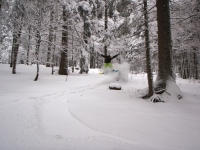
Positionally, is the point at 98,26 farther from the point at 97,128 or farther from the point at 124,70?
the point at 97,128

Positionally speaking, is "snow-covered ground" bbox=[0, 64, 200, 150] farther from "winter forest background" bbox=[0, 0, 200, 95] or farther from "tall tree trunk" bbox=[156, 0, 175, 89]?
"winter forest background" bbox=[0, 0, 200, 95]

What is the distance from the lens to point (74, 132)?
6.97 ft

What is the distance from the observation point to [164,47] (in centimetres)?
439

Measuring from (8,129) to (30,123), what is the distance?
373 mm

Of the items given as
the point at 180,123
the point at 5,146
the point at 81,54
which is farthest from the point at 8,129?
the point at 81,54

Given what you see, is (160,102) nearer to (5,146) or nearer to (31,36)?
(5,146)

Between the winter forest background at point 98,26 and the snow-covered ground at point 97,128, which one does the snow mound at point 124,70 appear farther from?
the snow-covered ground at point 97,128

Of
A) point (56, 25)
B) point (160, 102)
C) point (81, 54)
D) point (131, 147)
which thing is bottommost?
point (131, 147)

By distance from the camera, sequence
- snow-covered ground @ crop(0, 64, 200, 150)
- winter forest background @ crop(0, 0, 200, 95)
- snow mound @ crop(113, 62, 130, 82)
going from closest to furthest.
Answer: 1. snow-covered ground @ crop(0, 64, 200, 150)
2. winter forest background @ crop(0, 0, 200, 95)
3. snow mound @ crop(113, 62, 130, 82)

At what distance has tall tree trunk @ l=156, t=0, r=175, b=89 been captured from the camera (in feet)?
14.3

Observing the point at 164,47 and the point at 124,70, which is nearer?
the point at 164,47

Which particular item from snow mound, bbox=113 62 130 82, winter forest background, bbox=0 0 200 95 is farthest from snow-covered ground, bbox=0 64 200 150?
snow mound, bbox=113 62 130 82

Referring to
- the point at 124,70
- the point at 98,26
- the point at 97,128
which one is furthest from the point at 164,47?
the point at 98,26

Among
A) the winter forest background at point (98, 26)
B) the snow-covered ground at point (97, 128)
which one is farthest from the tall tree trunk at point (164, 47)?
the snow-covered ground at point (97, 128)
